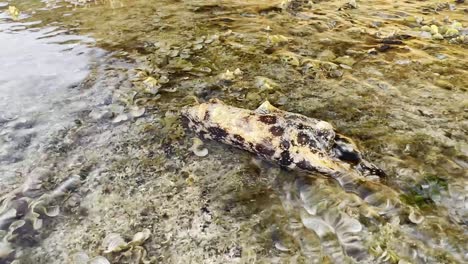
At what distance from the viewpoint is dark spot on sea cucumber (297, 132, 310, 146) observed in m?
3.76

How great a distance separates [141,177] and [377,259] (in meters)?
2.58

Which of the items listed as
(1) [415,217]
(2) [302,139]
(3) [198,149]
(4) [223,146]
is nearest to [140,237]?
(3) [198,149]

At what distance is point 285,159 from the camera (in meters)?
3.84

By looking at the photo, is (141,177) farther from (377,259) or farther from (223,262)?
(377,259)

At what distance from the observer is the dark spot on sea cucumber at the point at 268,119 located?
158 inches

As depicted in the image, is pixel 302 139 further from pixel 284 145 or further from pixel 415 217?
pixel 415 217

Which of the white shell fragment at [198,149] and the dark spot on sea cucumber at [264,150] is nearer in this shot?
the dark spot on sea cucumber at [264,150]

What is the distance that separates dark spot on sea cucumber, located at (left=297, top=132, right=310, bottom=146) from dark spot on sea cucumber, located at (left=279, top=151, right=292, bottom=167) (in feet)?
0.61

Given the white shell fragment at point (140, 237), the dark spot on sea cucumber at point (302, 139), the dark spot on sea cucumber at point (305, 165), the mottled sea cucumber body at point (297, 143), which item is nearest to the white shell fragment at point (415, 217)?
the mottled sea cucumber body at point (297, 143)

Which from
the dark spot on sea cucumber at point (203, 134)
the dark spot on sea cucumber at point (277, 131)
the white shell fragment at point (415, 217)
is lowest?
the white shell fragment at point (415, 217)

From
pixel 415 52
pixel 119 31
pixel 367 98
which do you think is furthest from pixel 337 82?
pixel 119 31

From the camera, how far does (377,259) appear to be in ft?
9.56

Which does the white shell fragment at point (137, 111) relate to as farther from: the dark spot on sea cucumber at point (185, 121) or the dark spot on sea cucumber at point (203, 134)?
the dark spot on sea cucumber at point (203, 134)

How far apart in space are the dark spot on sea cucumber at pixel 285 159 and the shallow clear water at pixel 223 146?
0.12 metres
